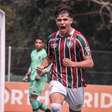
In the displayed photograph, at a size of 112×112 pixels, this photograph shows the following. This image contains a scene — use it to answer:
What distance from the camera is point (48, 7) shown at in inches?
1265

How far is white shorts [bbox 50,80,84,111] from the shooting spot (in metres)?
9.95

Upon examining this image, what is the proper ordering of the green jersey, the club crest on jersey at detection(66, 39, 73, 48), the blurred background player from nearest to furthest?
the club crest on jersey at detection(66, 39, 73, 48), the blurred background player, the green jersey

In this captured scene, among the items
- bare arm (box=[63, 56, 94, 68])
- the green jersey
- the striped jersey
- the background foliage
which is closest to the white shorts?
the striped jersey

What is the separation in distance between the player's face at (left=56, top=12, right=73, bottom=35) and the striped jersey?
162 mm

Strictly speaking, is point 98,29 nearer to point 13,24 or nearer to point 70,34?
point 13,24

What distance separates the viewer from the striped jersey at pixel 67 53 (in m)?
9.89

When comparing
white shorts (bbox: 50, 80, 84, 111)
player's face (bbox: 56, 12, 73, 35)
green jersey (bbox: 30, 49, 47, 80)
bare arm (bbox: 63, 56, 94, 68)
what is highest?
player's face (bbox: 56, 12, 73, 35)

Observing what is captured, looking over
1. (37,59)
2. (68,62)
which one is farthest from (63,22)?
(37,59)

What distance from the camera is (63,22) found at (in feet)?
31.9

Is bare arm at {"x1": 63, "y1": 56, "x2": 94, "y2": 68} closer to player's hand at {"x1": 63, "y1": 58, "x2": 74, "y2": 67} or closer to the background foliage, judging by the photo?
player's hand at {"x1": 63, "y1": 58, "x2": 74, "y2": 67}

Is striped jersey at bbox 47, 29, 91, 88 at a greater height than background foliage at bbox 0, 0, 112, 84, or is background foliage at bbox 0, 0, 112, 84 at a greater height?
background foliage at bbox 0, 0, 112, 84

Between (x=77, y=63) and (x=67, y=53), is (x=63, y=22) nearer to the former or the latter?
(x=67, y=53)

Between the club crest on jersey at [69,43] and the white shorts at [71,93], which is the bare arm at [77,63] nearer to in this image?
the club crest on jersey at [69,43]

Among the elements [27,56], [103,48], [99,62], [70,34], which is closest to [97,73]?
[99,62]
